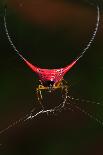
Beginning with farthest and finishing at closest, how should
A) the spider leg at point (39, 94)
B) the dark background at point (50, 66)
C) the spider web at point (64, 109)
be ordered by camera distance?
the spider leg at point (39, 94) < the spider web at point (64, 109) < the dark background at point (50, 66)

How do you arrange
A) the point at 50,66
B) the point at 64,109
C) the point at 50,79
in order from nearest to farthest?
the point at 50,79
the point at 64,109
the point at 50,66

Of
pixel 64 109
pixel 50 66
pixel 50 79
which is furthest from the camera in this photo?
pixel 50 66

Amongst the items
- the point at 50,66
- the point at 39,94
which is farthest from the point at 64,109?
the point at 50,66

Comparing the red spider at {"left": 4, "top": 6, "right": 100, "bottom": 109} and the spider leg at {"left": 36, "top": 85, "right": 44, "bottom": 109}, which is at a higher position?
the red spider at {"left": 4, "top": 6, "right": 100, "bottom": 109}

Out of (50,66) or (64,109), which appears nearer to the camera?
(64,109)

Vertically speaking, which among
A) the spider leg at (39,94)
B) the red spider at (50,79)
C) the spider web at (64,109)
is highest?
the red spider at (50,79)

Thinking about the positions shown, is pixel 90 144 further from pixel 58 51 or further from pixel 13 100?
pixel 58 51

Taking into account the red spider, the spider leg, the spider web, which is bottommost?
the spider web

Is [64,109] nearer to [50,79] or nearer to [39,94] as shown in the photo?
A: [39,94]
